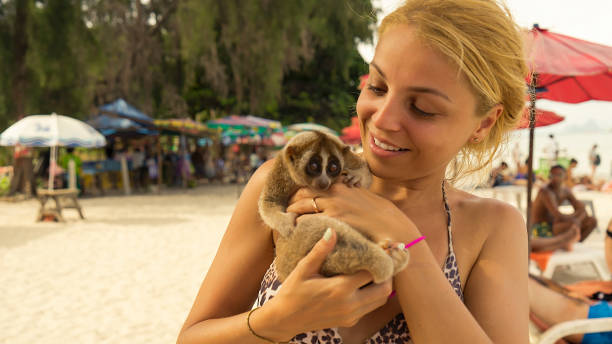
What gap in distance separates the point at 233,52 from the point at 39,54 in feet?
26.4

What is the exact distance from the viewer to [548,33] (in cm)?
487

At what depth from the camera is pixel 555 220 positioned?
6648 millimetres

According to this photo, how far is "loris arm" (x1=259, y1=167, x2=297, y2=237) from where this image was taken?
1.53 metres

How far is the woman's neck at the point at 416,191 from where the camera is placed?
70.6 inches

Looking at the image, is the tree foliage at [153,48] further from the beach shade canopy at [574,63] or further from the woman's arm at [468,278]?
the woman's arm at [468,278]

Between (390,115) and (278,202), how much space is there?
21.2 inches

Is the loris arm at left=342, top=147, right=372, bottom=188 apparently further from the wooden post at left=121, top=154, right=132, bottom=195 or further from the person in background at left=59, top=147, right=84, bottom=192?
the wooden post at left=121, top=154, right=132, bottom=195

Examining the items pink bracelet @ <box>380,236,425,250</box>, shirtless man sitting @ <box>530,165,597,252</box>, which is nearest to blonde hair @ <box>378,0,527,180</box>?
pink bracelet @ <box>380,236,425,250</box>

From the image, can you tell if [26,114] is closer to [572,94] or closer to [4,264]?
[4,264]

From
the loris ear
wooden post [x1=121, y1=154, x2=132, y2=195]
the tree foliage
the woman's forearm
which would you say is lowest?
wooden post [x1=121, y1=154, x2=132, y2=195]

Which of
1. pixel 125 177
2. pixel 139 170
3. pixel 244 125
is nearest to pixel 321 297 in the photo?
pixel 244 125

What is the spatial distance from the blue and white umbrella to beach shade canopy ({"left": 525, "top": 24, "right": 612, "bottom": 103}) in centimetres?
1133

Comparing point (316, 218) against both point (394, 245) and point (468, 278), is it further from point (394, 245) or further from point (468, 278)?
point (468, 278)

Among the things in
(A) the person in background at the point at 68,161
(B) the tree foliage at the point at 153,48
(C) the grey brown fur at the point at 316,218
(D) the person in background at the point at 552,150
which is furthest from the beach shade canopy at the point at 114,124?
(D) the person in background at the point at 552,150
